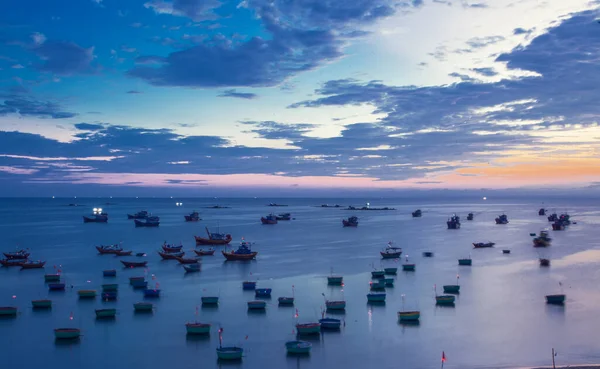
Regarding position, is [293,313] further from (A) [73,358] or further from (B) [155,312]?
(A) [73,358]

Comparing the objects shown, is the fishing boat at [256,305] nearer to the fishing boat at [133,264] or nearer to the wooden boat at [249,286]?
the wooden boat at [249,286]

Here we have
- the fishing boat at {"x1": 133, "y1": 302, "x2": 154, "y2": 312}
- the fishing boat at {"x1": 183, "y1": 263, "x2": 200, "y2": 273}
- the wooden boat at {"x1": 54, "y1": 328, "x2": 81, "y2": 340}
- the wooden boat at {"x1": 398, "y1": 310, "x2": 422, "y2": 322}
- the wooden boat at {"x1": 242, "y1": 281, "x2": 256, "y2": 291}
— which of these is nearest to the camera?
the wooden boat at {"x1": 54, "y1": 328, "x2": 81, "y2": 340}

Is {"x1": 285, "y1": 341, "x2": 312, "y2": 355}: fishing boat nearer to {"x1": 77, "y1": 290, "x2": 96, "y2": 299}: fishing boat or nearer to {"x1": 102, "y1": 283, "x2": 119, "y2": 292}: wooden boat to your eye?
{"x1": 77, "y1": 290, "x2": 96, "y2": 299}: fishing boat

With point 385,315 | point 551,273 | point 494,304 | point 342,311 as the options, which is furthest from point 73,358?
point 551,273

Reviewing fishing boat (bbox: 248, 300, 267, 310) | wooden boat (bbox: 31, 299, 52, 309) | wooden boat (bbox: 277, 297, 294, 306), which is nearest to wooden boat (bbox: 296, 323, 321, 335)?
fishing boat (bbox: 248, 300, 267, 310)

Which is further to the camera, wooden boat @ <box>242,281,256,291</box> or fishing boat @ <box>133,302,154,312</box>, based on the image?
wooden boat @ <box>242,281,256,291</box>

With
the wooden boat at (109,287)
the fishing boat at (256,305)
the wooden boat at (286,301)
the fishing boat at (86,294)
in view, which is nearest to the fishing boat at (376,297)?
the wooden boat at (286,301)

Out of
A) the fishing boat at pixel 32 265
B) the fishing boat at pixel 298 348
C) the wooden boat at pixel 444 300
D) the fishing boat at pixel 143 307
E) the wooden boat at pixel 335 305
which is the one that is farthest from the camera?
the fishing boat at pixel 32 265

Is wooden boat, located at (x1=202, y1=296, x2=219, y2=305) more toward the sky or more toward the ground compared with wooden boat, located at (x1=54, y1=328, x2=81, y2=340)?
more toward the sky
